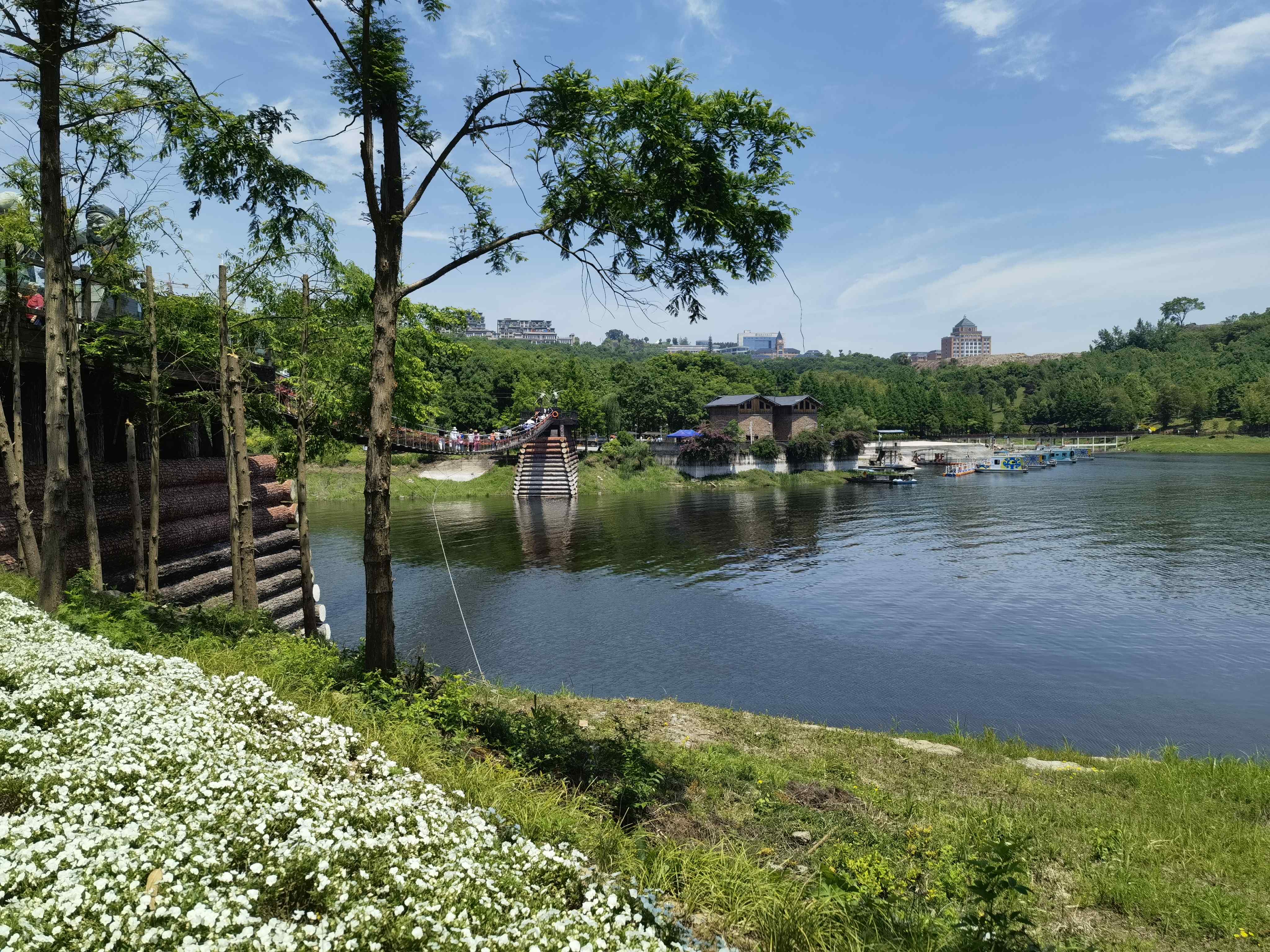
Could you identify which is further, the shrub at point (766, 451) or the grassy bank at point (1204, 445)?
the grassy bank at point (1204, 445)

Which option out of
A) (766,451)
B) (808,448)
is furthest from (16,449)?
(808,448)

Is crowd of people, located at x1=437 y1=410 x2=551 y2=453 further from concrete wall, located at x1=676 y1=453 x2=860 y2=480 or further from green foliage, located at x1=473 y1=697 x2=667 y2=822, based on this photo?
green foliage, located at x1=473 y1=697 x2=667 y2=822

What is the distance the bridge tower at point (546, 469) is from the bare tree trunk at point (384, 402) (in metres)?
51.9

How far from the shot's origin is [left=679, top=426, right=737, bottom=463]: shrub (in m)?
74.6

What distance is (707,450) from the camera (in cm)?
7500

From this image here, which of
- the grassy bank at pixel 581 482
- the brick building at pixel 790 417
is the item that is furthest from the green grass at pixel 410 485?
the brick building at pixel 790 417

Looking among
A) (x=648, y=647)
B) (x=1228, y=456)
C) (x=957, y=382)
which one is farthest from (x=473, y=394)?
(x=957, y=382)

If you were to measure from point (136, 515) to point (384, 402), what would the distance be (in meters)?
10.0

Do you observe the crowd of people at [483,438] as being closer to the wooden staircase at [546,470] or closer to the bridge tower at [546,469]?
the bridge tower at [546,469]

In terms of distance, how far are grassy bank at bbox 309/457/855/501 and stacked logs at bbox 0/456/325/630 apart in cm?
3312

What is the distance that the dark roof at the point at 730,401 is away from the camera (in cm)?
8631

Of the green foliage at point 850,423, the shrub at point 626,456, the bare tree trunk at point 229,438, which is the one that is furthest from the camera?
the green foliage at point 850,423

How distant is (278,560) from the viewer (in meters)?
21.7

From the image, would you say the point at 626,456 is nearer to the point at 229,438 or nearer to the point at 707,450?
the point at 707,450
